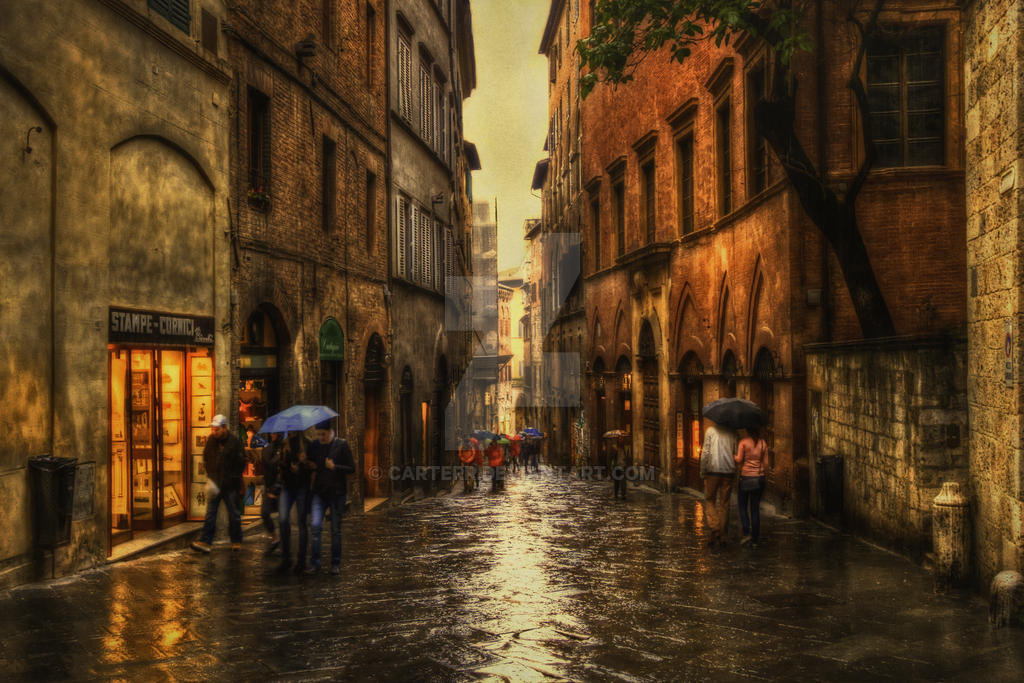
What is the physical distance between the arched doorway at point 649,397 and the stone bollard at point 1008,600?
1705 cm

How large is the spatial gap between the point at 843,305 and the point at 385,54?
42.1 ft

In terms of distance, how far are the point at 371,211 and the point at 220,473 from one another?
11278 mm

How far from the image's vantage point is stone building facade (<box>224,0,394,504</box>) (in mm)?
14500

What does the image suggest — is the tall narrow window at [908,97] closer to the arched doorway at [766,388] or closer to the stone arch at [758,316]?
the stone arch at [758,316]

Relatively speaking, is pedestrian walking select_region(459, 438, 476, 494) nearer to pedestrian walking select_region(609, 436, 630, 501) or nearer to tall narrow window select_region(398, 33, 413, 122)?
pedestrian walking select_region(609, 436, 630, 501)

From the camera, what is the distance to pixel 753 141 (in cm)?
1850

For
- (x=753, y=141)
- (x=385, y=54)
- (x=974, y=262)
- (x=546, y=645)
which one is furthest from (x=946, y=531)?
(x=385, y=54)

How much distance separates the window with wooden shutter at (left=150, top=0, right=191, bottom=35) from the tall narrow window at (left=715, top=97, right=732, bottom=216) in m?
11.6

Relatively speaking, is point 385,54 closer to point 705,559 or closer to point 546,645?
point 705,559

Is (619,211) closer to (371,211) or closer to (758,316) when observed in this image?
(371,211)

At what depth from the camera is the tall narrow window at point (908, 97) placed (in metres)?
15.4

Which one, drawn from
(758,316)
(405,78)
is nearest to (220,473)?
(758,316)

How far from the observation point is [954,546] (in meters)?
8.80

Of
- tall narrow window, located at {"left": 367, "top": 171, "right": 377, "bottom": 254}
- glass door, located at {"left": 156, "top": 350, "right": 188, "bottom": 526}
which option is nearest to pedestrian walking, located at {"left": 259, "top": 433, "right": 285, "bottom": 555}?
glass door, located at {"left": 156, "top": 350, "right": 188, "bottom": 526}
